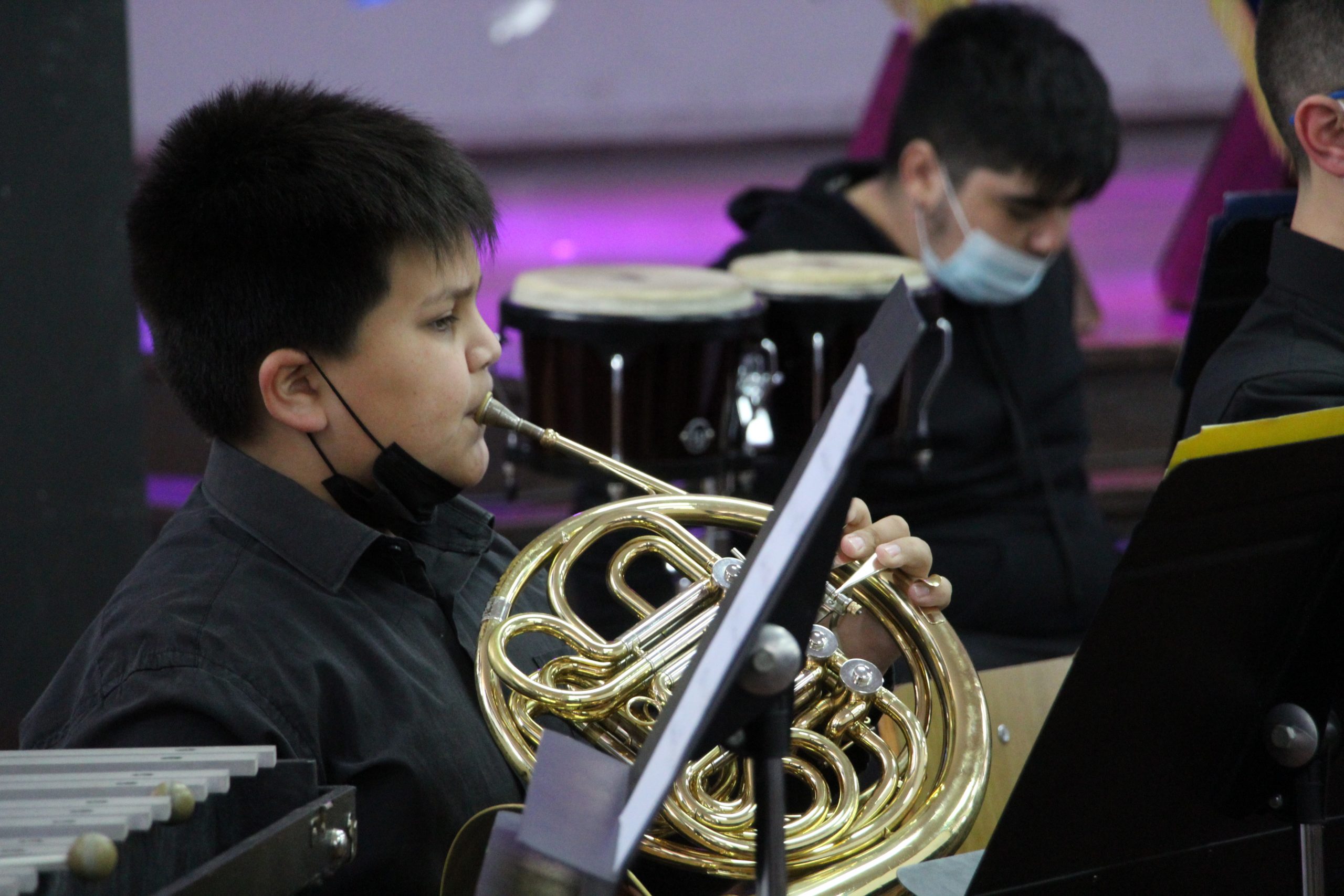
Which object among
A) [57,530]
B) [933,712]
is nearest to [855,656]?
[933,712]

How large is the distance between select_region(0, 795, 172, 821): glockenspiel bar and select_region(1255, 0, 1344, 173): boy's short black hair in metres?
1.37

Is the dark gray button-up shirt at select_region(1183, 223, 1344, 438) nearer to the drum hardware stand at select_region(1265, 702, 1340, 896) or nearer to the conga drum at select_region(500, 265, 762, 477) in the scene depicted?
the drum hardware stand at select_region(1265, 702, 1340, 896)

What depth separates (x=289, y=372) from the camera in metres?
1.22

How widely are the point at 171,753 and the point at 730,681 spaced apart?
0.42 m

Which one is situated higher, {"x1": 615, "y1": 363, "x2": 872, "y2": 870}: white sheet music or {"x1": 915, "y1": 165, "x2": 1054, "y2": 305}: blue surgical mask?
{"x1": 615, "y1": 363, "x2": 872, "y2": 870}: white sheet music

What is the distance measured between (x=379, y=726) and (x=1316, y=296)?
1096 mm

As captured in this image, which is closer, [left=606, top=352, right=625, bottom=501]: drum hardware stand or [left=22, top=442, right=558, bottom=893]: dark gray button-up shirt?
[left=22, top=442, right=558, bottom=893]: dark gray button-up shirt

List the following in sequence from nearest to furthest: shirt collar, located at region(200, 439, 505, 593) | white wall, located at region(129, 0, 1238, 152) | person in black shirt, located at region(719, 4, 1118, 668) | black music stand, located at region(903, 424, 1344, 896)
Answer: black music stand, located at region(903, 424, 1344, 896) < shirt collar, located at region(200, 439, 505, 593) < person in black shirt, located at region(719, 4, 1118, 668) < white wall, located at region(129, 0, 1238, 152)

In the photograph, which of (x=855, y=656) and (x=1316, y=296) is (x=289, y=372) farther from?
(x=1316, y=296)

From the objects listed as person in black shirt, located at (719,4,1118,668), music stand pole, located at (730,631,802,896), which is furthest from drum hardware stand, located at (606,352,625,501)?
music stand pole, located at (730,631,802,896)

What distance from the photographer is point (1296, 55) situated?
5.04ft

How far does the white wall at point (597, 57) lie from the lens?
391 cm

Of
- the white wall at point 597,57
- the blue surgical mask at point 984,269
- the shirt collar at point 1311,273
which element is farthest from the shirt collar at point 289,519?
the white wall at point 597,57

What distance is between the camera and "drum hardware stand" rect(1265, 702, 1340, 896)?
102cm
